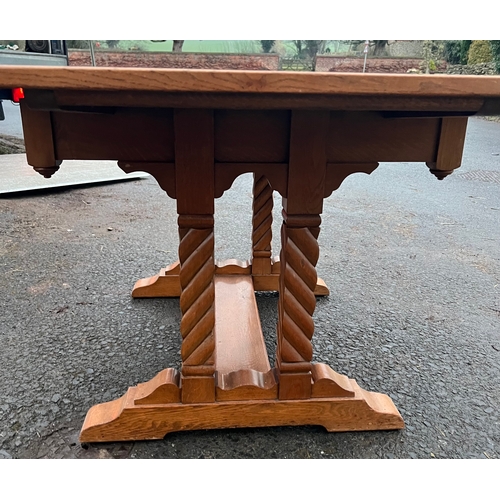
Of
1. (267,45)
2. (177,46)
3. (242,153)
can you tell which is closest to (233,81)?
(242,153)

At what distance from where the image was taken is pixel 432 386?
1673 mm

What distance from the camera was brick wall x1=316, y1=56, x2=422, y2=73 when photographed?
13.3 meters

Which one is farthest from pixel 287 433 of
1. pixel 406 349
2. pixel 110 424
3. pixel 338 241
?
pixel 338 241

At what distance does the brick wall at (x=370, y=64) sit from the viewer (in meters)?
13.3

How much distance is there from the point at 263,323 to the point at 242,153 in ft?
3.74

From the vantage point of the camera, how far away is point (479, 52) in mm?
15078

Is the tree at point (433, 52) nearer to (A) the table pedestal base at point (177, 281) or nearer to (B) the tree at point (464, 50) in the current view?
(B) the tree at point (464, 50)

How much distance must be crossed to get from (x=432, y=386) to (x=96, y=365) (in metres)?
1.33

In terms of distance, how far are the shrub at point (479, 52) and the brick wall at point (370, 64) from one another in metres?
1.76

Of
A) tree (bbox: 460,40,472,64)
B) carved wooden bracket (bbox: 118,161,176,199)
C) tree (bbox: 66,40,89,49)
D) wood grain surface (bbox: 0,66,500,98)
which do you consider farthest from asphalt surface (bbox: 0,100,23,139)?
tree (bbox: 460,40,472,64)

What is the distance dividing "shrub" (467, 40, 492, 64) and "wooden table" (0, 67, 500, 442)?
16.7 meters

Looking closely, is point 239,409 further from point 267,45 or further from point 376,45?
point 267,45

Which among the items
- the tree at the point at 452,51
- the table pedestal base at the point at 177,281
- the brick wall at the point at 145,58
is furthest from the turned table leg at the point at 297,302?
the tree at the point at 452,51

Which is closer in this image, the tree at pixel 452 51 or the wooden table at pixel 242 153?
the wooden table at pixel 242 153
